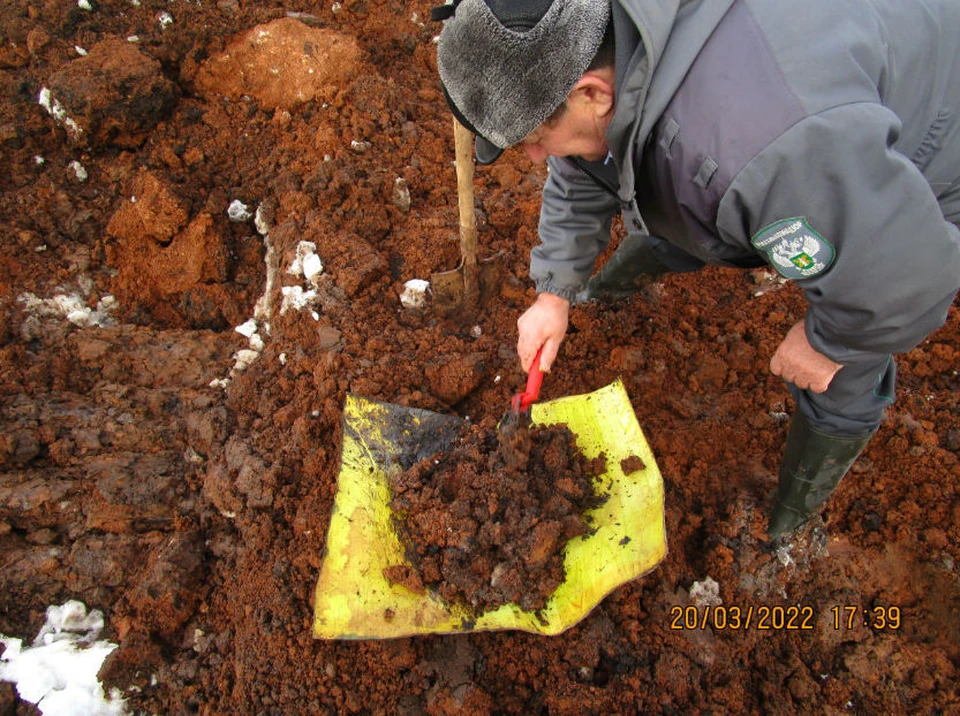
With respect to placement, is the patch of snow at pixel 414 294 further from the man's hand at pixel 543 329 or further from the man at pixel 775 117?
the man at pixel 775 117

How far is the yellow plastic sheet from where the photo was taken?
1.94 metres

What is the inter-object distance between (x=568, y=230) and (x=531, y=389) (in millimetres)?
621

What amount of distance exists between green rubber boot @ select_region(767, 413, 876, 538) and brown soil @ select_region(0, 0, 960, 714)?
0.16 m

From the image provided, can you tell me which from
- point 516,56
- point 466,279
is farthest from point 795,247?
point 466,279

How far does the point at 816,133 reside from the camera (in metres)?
1.16

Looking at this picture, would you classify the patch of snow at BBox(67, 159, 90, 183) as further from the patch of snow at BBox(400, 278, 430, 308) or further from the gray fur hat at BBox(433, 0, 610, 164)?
the gray fur hat at BBox(433, 0, 610, 164)

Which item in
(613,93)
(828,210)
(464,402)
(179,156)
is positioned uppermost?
(613,93)

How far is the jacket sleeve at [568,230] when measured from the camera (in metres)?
2.17

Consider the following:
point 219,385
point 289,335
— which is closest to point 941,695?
point 289,335

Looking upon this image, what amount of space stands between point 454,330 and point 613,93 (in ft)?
5.60

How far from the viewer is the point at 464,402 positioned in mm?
2725

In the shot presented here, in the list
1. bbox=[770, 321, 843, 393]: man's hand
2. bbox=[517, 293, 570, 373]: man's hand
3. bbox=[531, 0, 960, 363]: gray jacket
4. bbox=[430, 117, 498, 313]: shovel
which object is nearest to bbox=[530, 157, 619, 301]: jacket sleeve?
bbox=[517, 293, 570, 373]: man's hand

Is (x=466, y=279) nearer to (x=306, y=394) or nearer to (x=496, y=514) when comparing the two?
(x=306, y=394)

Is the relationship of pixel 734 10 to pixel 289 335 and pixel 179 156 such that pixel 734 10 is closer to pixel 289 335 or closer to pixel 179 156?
pixel 289 335
